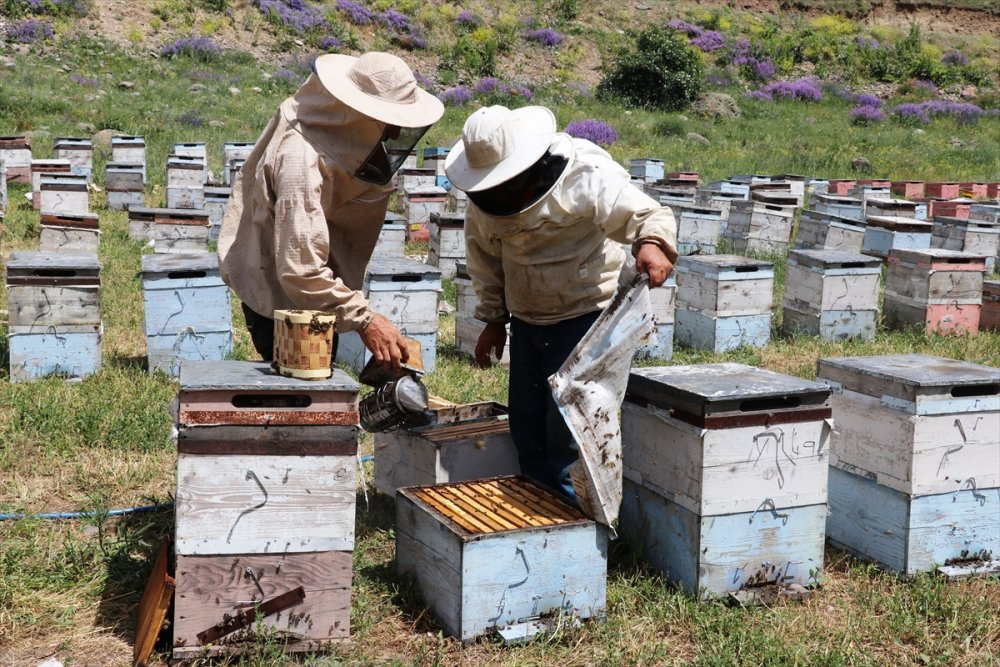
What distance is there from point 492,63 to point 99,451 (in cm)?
2350

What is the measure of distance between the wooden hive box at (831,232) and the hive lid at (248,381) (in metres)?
7.14

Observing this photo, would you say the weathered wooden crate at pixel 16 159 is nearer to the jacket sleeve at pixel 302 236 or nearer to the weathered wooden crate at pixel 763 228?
the weathered wooden crate at pixel 763 228

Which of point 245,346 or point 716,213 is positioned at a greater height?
point 716,213

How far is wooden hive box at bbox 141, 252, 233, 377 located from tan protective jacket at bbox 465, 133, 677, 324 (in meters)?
2.29

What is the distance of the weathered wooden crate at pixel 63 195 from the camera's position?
29.6ft

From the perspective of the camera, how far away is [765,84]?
90.4ft

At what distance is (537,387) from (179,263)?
2650mm

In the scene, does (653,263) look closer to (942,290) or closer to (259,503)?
(259,503)

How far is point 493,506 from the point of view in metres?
3.15

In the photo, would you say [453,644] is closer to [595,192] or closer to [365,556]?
[365,556]

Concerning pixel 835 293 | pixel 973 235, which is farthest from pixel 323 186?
pixel 973 235

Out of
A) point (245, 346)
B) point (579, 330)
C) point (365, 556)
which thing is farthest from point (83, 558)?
point (245, 346)

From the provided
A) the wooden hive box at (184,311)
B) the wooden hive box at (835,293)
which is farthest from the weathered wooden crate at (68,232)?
the wooden hive box at (835,293)

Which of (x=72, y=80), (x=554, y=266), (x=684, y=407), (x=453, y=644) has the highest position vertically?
(x=72, y=80)
